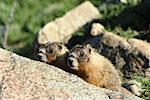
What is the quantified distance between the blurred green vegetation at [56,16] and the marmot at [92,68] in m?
0.67

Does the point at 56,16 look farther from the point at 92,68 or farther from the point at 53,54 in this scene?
the point at 92,68

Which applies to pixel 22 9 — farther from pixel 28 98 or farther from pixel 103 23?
pixel 28 98

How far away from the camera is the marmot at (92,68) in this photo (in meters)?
10.3

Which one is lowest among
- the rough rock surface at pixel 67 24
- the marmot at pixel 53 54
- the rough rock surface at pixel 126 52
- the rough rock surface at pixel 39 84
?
the rough rock surface at pixel 39 84

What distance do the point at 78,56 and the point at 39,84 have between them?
2.27 m

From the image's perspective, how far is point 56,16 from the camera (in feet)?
69.3

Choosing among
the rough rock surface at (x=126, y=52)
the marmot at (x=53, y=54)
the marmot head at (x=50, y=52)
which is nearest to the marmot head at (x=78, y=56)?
the marmot at (x=53, y=54)

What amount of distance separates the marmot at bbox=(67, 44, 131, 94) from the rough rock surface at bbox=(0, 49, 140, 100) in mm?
1477

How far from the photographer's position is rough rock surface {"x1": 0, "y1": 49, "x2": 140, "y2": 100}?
8055mm

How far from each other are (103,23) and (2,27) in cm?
598

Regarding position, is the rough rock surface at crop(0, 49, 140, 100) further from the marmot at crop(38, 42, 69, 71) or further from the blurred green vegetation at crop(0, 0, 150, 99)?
the blurred green vegetation at crop(0, 0, 150, 99)

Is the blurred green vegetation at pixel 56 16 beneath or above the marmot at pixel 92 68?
above

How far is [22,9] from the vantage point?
23828mm

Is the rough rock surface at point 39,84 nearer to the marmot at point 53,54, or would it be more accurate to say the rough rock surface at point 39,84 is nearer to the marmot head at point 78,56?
the marmot head at point 78,56
